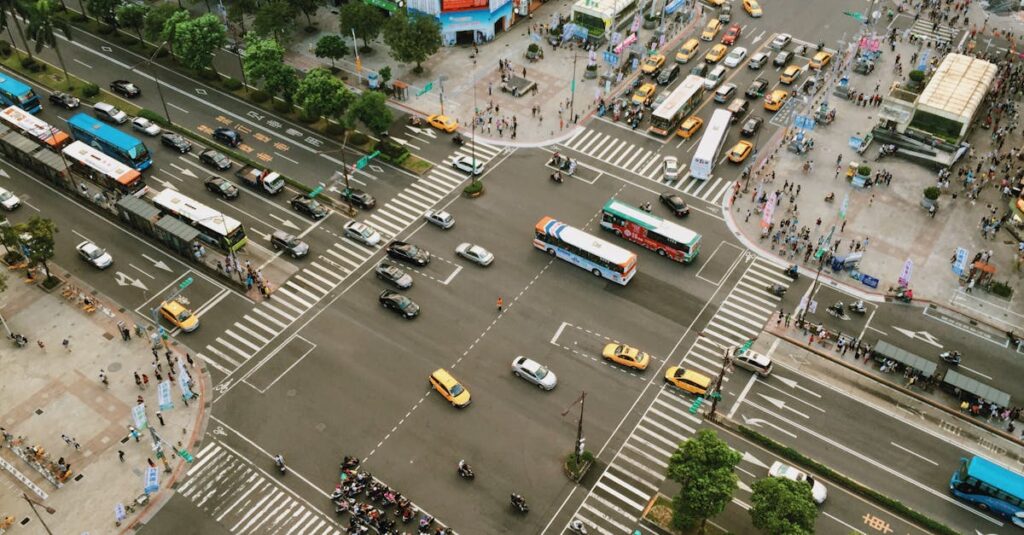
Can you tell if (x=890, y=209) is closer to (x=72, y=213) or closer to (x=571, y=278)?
(x=571, y=278)

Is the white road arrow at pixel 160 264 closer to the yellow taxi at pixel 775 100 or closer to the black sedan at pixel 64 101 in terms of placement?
the black sedan at pixel 64 101

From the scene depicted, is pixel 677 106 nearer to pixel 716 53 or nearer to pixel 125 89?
pixel 716 53

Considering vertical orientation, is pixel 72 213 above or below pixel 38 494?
above


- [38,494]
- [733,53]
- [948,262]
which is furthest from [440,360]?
[733,53]

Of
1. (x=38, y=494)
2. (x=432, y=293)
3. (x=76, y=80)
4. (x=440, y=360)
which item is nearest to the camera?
(x=38, y=494)

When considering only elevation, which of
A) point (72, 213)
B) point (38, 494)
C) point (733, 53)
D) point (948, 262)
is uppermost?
point (733, 53)

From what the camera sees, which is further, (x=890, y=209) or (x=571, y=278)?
(x=890, y=209)

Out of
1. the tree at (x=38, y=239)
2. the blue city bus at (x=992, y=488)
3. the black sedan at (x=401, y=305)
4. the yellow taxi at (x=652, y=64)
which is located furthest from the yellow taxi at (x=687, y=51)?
the tree at (x=38, y=239)
